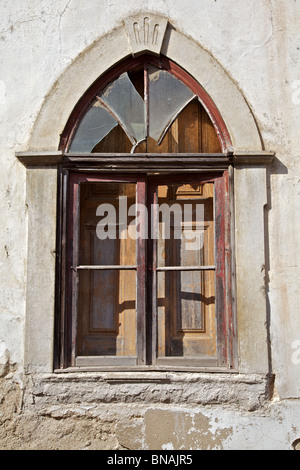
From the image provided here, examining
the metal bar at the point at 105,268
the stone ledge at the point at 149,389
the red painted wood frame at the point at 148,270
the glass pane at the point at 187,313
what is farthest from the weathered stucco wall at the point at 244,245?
the glass pane at the point at 187,313

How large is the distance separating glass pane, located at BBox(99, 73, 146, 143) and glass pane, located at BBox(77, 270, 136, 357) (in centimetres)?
98

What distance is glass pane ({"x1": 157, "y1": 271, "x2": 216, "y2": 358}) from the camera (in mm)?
3420

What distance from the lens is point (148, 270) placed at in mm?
3285

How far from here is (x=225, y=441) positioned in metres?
3.02

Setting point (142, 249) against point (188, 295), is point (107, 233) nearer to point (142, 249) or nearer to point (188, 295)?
point (142, 249)

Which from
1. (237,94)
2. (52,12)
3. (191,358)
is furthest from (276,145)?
(52,12)

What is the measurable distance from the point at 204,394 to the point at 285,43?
2.37 m

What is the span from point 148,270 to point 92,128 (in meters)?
1.04

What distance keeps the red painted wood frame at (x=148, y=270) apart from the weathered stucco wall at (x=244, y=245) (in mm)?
136

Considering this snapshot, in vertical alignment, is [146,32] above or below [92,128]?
above

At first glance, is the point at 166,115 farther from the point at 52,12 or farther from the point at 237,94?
the point at 52,12

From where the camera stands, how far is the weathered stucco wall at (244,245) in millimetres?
3049

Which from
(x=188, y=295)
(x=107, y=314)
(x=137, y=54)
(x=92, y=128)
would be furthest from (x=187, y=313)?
(x=137, y=54)

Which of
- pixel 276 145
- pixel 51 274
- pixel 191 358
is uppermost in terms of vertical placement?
pixel 276 145
